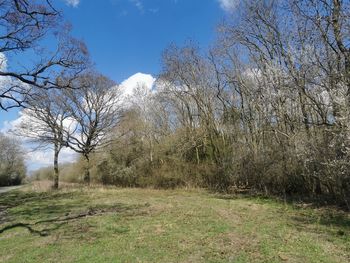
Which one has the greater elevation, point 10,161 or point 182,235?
point 10,161

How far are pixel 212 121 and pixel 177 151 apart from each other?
3.89 m

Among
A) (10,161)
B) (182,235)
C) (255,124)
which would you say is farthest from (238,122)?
(10,161)

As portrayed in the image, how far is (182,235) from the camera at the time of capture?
7.42 m

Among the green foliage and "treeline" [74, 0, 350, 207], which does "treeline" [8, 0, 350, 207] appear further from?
the green foliage

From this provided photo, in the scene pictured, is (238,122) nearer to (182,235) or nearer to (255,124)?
(255,124)

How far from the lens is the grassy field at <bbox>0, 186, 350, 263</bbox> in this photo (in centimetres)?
593

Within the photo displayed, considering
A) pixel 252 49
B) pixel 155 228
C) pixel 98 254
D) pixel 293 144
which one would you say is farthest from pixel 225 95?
pixel 98 254

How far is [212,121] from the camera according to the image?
2167 cm

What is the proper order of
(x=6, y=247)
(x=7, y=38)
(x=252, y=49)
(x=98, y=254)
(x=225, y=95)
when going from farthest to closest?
1. (x=225, y=95)
2. (x=252, y=49)
3. (x=7, y=38)
4. (x=6, y=247)
5. (x=98, y=254)

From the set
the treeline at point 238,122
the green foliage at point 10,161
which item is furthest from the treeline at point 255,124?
the green foliage at point 10,161

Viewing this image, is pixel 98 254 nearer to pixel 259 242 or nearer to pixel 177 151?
pixel 259 242

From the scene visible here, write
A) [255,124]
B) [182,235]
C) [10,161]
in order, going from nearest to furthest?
[182,235] < [255,124] < [10,161]

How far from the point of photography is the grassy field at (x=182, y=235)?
19.5 ft

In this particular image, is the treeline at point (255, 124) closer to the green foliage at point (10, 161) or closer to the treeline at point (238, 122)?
the treeline at point (238, 122)
